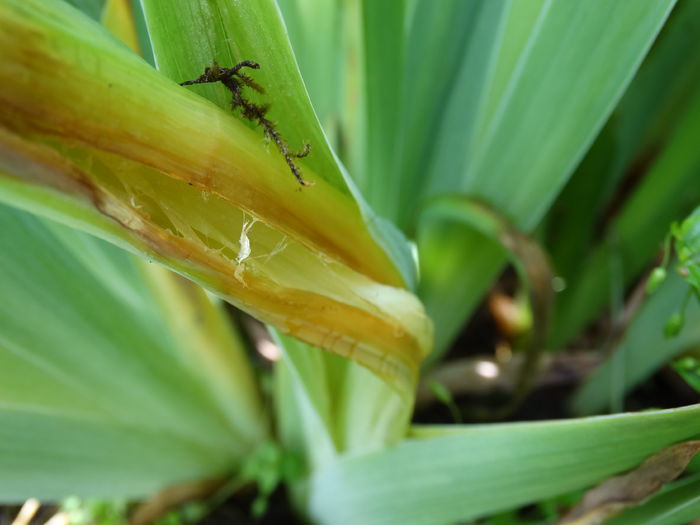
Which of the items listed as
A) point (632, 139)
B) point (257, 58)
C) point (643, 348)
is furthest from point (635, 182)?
point (257, 58)

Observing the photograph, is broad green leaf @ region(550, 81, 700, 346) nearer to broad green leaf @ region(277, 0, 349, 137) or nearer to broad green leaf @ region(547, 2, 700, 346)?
broad green leaf @ region(547, 2, 700, 346)

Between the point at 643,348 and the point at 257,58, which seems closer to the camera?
the point at 257,58

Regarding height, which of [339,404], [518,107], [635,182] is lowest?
[339,404]

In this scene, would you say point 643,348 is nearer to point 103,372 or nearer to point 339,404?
point 339,404

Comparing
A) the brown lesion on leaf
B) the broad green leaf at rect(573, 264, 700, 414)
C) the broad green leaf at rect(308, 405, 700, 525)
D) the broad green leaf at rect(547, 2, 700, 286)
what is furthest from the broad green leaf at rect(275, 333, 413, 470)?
the broad green leaf at rect(547, 2, 700, 286)

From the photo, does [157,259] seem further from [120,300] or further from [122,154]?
[120,300]

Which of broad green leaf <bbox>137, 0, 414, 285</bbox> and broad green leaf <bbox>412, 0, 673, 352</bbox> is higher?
broad green leaf <bbox>412, 0, 673, 352</bbox>

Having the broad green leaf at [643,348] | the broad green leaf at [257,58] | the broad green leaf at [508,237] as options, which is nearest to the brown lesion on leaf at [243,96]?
the broad green leaf at [257,58]

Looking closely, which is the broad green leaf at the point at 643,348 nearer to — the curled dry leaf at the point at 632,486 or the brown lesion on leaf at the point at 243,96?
the curled dry leaf at the point at 632,486
